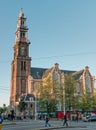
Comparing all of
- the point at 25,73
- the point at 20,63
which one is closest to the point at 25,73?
the point at 25,73

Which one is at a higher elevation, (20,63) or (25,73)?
(20,63)

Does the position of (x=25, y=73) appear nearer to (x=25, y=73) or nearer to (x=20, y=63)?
(x=25, y=73)

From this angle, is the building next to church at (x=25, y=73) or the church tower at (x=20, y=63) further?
the church tower at (x=20, y=63)

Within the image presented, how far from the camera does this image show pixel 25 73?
351ft

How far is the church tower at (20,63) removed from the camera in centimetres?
10512

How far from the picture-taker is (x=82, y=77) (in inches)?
4424

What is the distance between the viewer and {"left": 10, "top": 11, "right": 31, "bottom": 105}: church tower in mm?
105125

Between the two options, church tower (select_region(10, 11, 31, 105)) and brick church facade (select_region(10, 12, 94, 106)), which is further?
church tower (select_region(10, 11, 31, 105))

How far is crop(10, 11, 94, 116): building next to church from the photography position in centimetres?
10486

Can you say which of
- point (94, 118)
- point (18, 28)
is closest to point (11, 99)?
point (18, 28)

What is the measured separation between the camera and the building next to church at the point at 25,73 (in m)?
105

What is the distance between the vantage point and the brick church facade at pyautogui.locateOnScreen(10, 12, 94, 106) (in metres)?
105

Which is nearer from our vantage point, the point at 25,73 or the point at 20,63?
the point at 25,73

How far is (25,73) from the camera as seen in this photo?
10694cm
